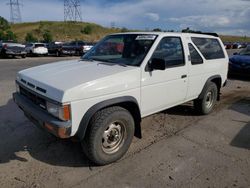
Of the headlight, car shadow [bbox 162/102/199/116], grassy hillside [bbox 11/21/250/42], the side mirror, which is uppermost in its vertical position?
grassy hillside [bbox 11/21/250/42]

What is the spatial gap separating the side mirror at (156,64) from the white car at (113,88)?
0.02m

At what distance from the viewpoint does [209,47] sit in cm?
544

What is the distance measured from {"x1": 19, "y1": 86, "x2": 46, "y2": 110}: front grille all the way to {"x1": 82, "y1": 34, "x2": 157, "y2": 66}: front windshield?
52.4 inches

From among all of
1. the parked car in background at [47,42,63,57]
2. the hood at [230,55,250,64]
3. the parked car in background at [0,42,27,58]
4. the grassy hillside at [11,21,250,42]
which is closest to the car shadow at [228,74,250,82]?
the hood at [230,55,250,64]

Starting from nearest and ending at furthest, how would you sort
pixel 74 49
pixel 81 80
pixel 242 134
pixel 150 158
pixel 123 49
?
1. pixel 81 80
2. pixel 150 158
3. pixel 123 49
4. pixel 242 134
5. pixel 74 49

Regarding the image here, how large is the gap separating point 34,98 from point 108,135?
117 centimetres

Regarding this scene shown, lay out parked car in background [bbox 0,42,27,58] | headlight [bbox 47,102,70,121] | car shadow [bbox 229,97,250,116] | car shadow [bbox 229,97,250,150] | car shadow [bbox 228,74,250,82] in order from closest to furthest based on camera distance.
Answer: headlight [bbox 47,102,70,121] → car shadow [bbox 229,97,250,150] → car shadow [bbox 229,97,250,116] → car shadow [bbox 228,74,250,82] → parked car in background [bbox 0,42,27,58]

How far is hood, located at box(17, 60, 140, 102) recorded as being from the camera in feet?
9.61

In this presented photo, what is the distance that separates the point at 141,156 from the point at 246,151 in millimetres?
1750

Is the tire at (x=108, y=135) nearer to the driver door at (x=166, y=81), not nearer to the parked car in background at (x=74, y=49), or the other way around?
the driver door at (x=166, y=81)

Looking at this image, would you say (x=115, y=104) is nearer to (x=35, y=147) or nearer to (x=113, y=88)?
(x=113, y=88)

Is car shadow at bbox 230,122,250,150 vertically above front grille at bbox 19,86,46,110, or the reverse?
front grille at bbox 19,86,46,110

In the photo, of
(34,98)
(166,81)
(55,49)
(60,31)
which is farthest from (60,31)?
(34,98)

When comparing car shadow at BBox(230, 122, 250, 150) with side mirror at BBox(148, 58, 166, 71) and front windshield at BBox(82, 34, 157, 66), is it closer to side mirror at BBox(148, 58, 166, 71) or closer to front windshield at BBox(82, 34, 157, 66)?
side mirror at BBox(148, 58, 166, 71)
